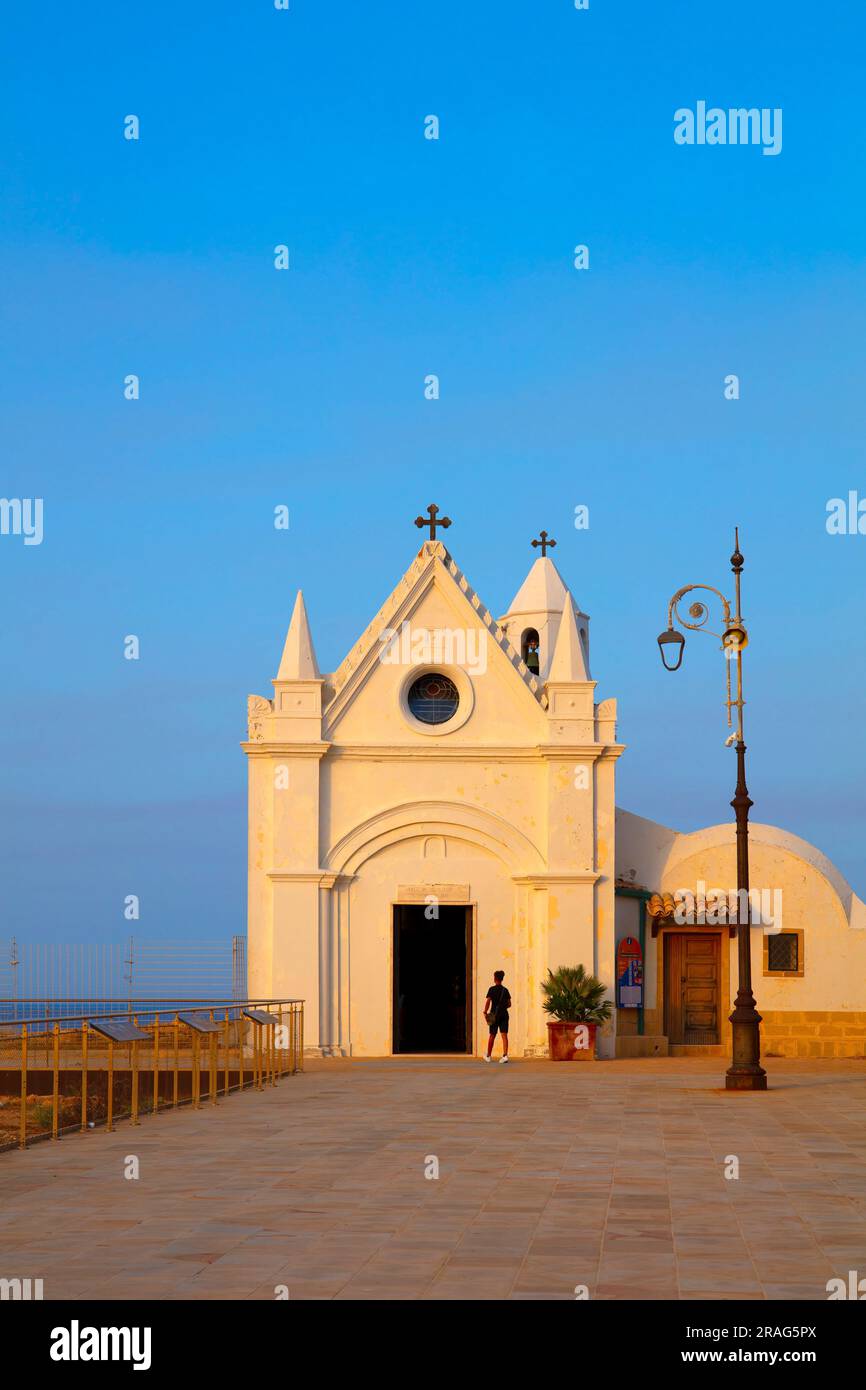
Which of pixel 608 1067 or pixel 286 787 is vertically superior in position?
pixel 286 787

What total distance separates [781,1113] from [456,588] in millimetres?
14982

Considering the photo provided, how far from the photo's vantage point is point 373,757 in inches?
1282

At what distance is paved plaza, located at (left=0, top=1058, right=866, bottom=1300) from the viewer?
9.27m

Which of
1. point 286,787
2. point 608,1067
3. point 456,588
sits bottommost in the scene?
point 608,1067

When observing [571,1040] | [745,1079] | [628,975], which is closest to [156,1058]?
[745,1079]

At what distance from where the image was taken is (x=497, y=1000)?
95.7 ft

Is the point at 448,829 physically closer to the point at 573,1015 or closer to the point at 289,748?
the point at 289,748

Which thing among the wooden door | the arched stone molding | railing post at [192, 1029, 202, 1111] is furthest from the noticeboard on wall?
railing post at [192, 1029, 202, 1111]

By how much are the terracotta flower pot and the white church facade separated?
0.76m

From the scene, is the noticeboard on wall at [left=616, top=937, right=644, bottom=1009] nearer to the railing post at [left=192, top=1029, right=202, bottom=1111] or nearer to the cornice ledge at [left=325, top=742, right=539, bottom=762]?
the cornice ledge at [left=325, top=742, right=539, bottom=762]

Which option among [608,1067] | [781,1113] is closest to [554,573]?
[608,1067]

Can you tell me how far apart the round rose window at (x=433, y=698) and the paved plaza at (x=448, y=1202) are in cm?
1239
